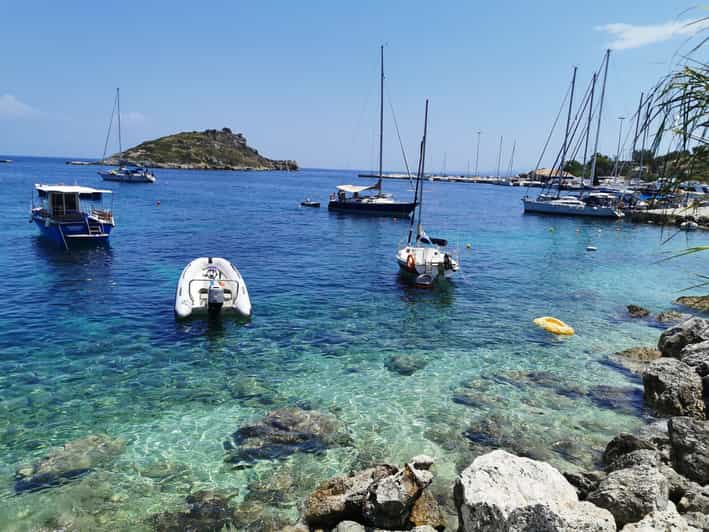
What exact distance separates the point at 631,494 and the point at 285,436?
275 inches

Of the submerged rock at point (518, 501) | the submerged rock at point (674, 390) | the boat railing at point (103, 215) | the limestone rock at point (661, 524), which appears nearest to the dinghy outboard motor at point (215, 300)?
the submerged rock at point (518, 501)

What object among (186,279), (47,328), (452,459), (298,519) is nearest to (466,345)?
(452,459)

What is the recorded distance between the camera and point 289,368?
15.0 metres

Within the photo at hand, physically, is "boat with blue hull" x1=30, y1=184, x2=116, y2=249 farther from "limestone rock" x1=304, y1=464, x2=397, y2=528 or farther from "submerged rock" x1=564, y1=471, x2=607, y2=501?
"submerged rock" x1=564, y1=471, x2=607, y2=501

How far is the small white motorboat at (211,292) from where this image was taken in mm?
18953

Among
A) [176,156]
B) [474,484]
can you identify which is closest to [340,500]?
[474,484]

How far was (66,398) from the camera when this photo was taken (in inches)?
498

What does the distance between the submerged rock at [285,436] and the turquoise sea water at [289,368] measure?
0.98 ft

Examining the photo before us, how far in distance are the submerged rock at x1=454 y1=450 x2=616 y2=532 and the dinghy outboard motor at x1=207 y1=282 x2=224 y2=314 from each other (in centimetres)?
1350

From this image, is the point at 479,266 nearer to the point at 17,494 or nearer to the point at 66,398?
the point at 66,398

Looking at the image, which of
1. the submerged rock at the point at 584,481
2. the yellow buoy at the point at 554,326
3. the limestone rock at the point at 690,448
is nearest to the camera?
the submerged rock at the point at 584,481

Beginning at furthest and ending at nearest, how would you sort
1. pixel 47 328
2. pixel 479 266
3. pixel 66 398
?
pixel 479 266, pixel 47 328, pixel 66 398

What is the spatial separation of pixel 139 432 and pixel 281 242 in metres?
28.2

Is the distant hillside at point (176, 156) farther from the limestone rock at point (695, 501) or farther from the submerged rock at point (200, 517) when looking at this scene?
the limestone rock at point (695, 501)
